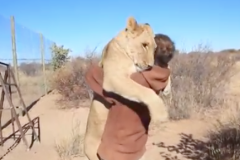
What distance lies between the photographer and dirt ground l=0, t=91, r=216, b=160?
21.4 feet

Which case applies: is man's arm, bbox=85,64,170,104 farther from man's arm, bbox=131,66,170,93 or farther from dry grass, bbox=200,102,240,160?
dry grass, bbox=200,102,240,160

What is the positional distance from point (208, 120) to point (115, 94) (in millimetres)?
A: 7684

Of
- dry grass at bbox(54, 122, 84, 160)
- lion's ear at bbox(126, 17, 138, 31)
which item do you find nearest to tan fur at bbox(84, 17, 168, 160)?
lion's ear at bbox(126, 17, 138, 31)

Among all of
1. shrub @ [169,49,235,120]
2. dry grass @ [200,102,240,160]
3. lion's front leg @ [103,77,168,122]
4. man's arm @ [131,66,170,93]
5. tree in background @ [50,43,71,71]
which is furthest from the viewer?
tree in background @ [50,43,71,71]

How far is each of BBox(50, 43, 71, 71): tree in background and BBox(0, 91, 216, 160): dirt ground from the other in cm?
611

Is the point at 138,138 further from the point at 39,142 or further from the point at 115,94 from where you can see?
the point at 39,142

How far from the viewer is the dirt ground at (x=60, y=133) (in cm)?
652

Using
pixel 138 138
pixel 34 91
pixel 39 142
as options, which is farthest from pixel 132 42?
pixel 34 91

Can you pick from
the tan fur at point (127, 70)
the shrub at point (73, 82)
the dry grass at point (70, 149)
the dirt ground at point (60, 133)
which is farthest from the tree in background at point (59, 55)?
the tan fur at point (127, 70)

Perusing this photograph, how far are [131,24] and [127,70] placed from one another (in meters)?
0.31

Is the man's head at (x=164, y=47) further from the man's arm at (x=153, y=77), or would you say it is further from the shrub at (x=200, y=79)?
the shrub at (x=200, y=79)

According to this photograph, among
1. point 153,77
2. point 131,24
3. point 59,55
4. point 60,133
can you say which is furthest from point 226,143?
point 59,55

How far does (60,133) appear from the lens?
820 cm

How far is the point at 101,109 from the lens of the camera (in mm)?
2262
